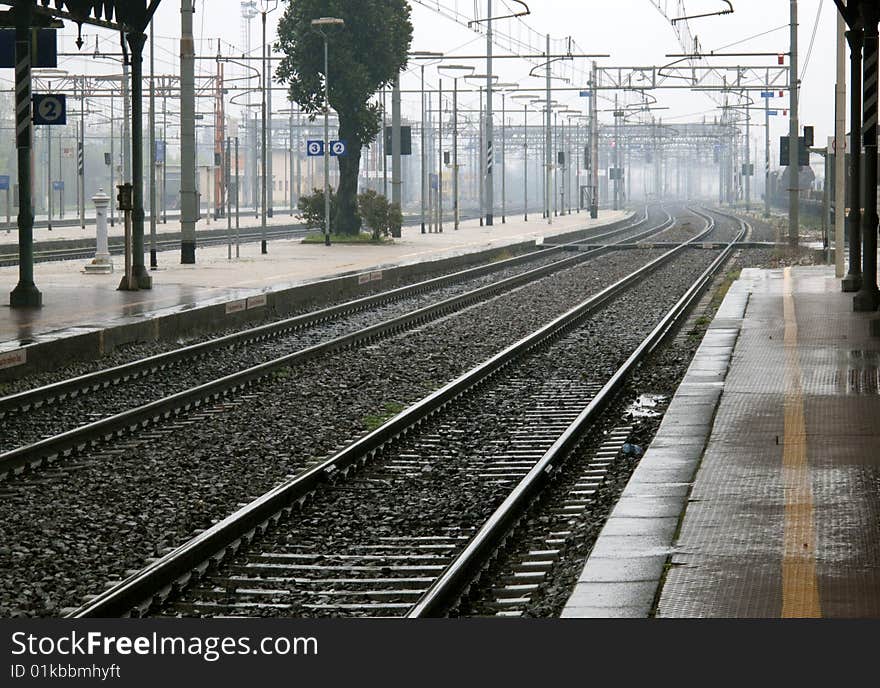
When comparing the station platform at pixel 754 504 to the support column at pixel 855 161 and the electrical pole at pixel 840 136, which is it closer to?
the support column at pixel 855 161

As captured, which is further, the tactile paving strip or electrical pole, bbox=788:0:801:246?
electrical pole, bbox=788:0:801:246

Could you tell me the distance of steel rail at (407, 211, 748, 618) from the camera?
23.6 ft

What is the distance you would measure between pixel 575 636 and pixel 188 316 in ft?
48.8

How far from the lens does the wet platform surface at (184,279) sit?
62.2 ft

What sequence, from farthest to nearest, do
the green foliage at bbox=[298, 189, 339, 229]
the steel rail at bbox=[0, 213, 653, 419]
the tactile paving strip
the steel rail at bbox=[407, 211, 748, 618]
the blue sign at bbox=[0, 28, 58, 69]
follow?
the green foliage at bbox=[298, 189, 339, 229], the blue sign at bbox=[0, 28, 58, 69], the steel rail at bbox=[0, 213, 653, 419], the steel rail at bbox=[407, 211, 748, 618], the tactile paving strip

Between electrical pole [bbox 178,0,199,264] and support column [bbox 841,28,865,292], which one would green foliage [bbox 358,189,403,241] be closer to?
electrical pole [bbox 178,0,199,264]

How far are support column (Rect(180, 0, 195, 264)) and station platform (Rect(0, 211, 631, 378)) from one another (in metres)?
0.90

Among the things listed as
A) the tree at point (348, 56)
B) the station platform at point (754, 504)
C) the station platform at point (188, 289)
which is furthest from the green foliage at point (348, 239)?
the station platform at point (754, 504)

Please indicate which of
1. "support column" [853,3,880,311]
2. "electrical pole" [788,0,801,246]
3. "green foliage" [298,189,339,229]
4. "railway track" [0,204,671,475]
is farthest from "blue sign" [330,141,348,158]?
"support column" [853,3,880,311]

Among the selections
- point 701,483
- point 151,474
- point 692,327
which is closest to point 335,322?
point 692,327

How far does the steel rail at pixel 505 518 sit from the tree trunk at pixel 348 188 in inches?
1061

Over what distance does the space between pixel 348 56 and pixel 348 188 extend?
13.2 feet

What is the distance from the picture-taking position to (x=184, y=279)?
1056 inches

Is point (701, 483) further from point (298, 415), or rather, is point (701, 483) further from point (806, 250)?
point (806, 250)
